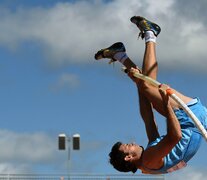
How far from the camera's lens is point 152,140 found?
35.8 feet

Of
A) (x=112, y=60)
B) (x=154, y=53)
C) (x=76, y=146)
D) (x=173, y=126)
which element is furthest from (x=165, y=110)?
(x=76, y=146)

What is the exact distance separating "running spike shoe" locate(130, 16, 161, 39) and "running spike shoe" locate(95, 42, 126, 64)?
0.47 m

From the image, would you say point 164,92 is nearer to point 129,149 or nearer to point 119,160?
point 129,149

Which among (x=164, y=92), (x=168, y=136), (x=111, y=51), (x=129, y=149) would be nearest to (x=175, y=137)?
(x=168, y=136)

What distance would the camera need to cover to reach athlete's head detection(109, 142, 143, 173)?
10.7 m

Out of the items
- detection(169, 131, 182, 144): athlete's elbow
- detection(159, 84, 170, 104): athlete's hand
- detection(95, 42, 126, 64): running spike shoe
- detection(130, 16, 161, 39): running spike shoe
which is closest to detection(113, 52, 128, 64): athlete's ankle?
detection(95, 42, 126, 64): running spike shoe

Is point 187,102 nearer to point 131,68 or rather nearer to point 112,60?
point 131,68

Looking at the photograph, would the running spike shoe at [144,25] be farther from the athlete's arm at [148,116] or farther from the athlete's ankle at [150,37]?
the athlete's arm at [148,116]

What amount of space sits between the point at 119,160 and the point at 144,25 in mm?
1692

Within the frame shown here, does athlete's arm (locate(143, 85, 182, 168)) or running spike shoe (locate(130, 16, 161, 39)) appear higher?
running spike shoe (locate(130, 16, 161, 39))

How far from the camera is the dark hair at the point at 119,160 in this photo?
1070 cm

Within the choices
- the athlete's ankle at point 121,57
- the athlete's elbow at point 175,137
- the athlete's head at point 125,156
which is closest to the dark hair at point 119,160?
the athlete's head at point 125,156

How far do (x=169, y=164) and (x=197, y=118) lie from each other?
71 cm

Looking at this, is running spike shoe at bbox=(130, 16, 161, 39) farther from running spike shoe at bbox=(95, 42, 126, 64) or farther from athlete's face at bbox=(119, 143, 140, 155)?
athlete's face at bbox=(119, 143, 140, 155)
